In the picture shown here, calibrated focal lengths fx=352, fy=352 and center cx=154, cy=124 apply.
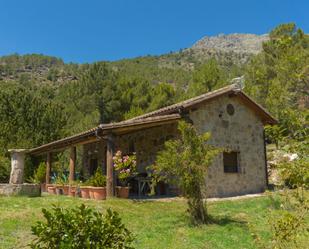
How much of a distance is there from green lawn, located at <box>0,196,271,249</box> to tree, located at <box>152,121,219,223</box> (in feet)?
1.65

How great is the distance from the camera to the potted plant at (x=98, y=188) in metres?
11.6

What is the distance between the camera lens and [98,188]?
1158 cm

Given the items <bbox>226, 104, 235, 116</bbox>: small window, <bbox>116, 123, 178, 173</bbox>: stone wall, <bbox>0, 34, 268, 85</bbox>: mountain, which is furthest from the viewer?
<bbox>0, 34, 268, 85</bbox>: mountain

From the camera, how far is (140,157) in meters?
15.0

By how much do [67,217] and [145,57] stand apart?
263 ft

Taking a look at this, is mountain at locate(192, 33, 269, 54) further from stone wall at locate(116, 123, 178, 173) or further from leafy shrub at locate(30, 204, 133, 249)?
leafy shrub at locate(30, 204, 133, 249)

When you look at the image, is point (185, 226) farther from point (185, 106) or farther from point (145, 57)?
point (145, 57)

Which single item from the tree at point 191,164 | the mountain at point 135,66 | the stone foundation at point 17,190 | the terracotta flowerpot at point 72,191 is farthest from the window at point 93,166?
the mountain at point 135,66

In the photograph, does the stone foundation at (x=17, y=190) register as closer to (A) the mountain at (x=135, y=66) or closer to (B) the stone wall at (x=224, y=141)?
(B) the stone wall at (x=224, y=141)

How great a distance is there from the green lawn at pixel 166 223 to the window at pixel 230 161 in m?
2.82

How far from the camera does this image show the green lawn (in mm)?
6883

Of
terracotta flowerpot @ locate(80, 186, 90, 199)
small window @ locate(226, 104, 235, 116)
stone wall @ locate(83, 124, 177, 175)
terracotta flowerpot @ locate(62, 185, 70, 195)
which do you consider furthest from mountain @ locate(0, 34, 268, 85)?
terracotta flowerpot @ locate(80, 186, 90, 199)

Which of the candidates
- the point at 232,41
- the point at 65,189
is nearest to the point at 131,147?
the point at 65,189

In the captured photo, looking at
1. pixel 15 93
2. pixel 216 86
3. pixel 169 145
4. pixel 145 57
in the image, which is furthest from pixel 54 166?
pixel 145 57
